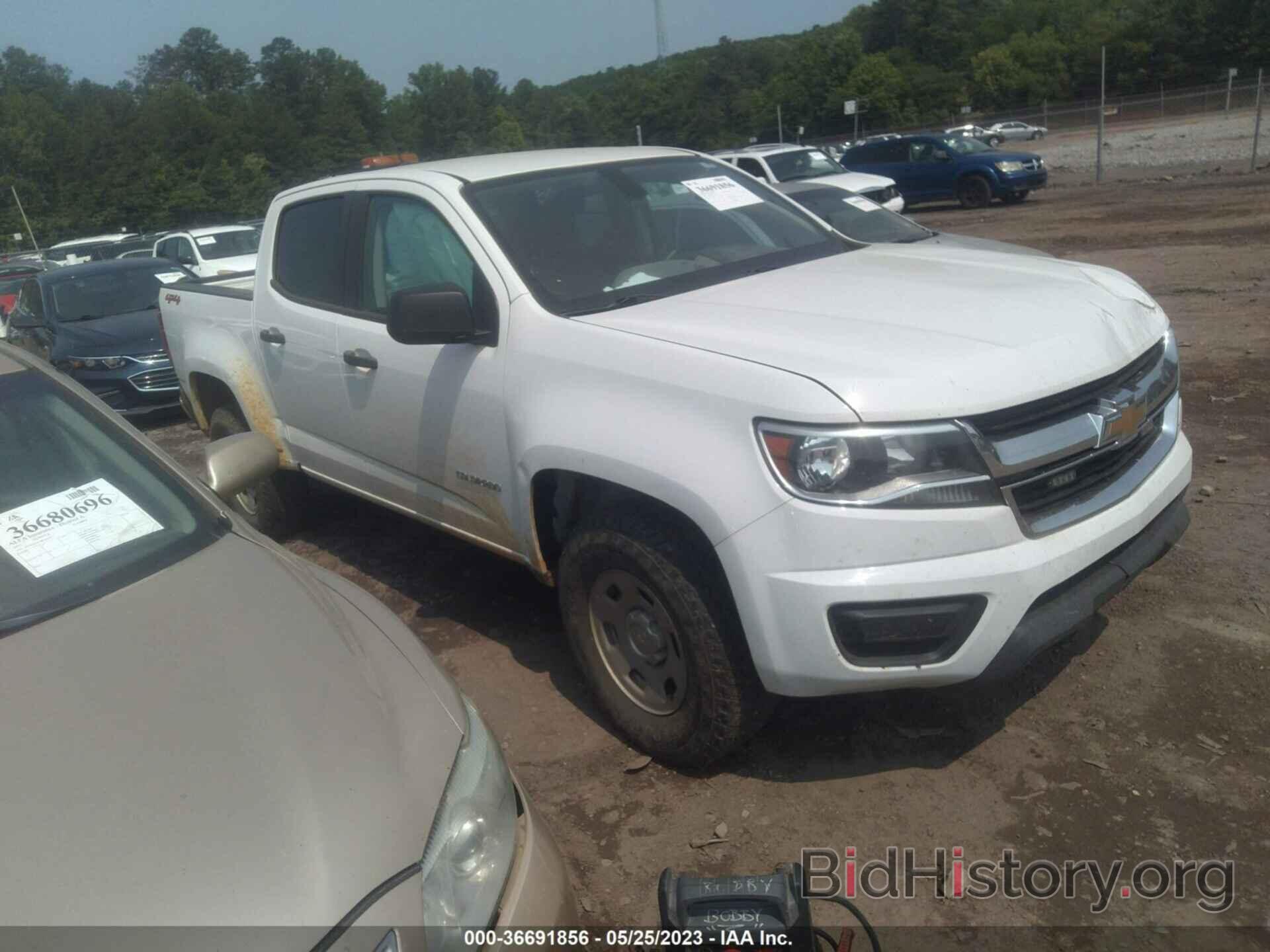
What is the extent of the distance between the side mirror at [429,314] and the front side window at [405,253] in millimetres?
225

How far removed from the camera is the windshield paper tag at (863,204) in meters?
9.66

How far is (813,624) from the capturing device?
8.72 ft

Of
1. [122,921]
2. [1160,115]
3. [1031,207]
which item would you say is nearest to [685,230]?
[122,921]

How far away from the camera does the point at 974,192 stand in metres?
22.7

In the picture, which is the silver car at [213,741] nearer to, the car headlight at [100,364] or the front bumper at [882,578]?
the front bumper at [882,578]

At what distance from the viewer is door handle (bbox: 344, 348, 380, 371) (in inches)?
161

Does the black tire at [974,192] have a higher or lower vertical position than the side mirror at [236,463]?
lower

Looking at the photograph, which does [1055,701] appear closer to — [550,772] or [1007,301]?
[1007,301]

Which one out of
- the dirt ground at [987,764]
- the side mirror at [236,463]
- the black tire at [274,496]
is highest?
the side mirror at [236,463]

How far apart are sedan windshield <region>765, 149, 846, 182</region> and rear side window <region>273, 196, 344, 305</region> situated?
13.8 m

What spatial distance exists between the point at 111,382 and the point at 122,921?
30.6 feet

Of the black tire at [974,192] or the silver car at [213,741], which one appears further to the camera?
the black tire at [974,192]

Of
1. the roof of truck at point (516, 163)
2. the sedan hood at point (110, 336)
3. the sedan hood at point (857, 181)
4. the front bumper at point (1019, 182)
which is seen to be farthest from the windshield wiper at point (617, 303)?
the front bumper at point (1019, 182)

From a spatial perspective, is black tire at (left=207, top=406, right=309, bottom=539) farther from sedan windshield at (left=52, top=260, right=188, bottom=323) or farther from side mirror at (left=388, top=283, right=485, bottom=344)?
sedan windshield at (left=52, top=260, right=188, bottom=323)
